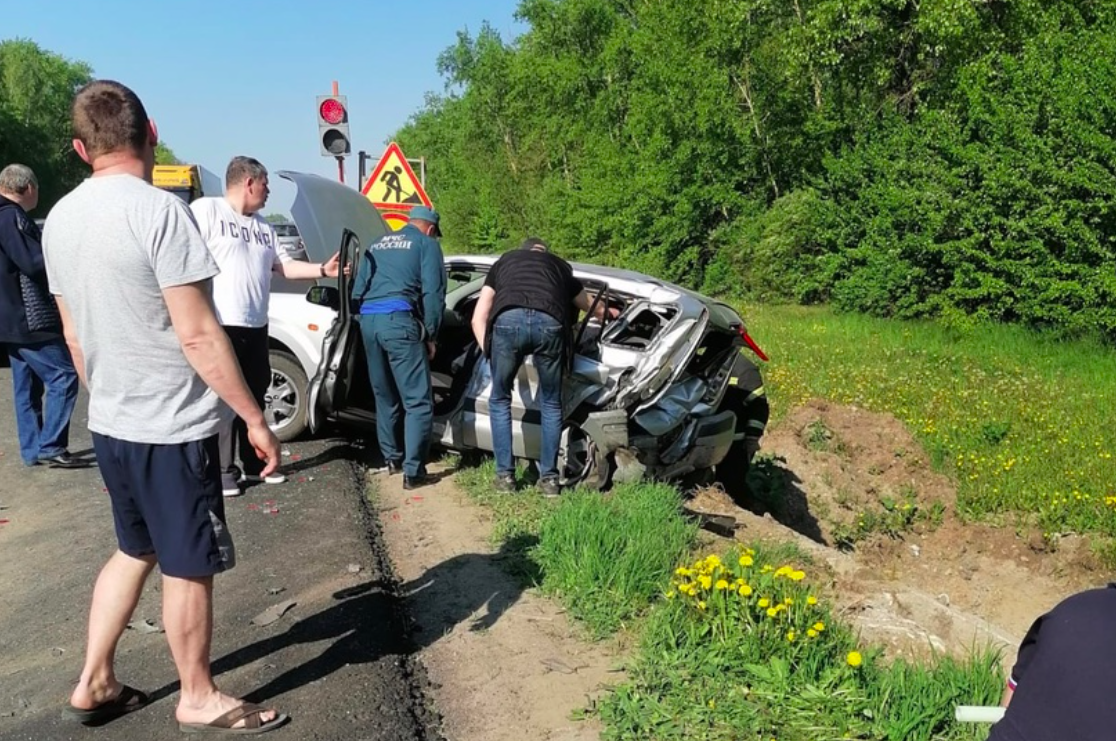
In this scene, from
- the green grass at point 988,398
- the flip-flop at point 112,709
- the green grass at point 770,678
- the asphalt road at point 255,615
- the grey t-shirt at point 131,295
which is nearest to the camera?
the grey t-shirt at point 131,295

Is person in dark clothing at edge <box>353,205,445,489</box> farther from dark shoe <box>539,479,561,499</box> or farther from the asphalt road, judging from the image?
dark shoe <box>539,479,561,499</box>

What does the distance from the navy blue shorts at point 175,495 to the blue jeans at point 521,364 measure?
313 centimetres

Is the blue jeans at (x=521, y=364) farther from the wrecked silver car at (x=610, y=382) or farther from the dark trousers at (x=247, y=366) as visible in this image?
the dark trousers at (x=247, y=366)

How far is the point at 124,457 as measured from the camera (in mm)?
3010

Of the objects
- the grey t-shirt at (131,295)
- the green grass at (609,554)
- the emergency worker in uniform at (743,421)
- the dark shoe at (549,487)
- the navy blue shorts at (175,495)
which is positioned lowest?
the emergency worker in uniform at (743,421)

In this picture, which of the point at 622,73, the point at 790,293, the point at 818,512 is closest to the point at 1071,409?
the point at 818,512

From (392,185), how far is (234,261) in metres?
5.53

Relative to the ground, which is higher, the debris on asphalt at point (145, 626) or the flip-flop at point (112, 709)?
the flip-flop at point (112, 709)

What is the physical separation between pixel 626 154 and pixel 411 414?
1930 centimetres

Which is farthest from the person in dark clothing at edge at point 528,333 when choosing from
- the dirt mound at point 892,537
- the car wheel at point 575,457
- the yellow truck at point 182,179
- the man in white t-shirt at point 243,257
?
the yellow truck at point 182,179

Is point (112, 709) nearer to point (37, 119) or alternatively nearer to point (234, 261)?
point (234, 261)

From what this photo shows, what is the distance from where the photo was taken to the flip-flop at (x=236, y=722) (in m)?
3.21

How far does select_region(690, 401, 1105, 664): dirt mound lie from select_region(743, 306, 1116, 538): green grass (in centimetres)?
21

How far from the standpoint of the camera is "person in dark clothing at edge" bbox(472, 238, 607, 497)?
602cm
